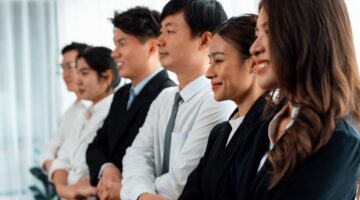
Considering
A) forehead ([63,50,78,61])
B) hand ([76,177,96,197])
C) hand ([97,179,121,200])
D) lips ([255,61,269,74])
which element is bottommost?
hand ([76,177,96,197])

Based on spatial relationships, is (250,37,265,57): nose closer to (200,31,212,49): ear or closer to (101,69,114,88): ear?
(200,31,212,49): ear

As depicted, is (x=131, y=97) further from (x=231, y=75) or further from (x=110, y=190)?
(x=231, y=75)

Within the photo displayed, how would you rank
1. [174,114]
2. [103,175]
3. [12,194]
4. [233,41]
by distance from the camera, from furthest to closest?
[12,194], [103,175], [174,114], [233,41]

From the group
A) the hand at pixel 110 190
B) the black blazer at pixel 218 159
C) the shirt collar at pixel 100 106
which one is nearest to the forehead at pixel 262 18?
the black blazer at pixel 218 159

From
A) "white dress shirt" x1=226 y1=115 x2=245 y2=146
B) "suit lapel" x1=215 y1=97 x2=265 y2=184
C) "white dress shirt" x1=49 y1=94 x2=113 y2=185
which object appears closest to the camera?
"suit lapel" x1=215 y1=97 x2=265 y2=184

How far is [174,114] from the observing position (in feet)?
7.89

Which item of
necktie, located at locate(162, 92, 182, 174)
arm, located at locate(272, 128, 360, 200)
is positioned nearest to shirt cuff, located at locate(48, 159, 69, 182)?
necktie, located at locate(162, 92, 182, 174)

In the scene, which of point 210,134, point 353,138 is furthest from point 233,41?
point 353,138

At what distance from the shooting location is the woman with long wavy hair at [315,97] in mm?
1488

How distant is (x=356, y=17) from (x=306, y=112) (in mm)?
1119

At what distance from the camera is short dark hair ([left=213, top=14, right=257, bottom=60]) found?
2.02 m

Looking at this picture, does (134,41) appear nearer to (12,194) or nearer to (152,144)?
(152,144)

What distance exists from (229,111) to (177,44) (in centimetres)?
34

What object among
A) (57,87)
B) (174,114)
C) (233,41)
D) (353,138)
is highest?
(233,41)
